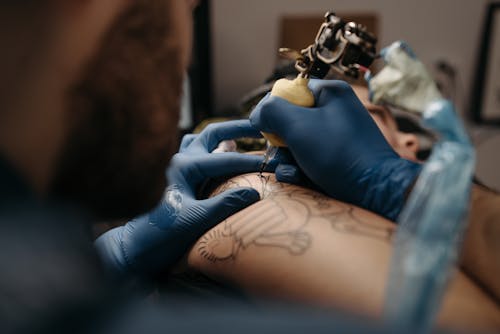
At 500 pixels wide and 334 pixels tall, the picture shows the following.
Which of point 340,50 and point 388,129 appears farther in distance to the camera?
point 388,129

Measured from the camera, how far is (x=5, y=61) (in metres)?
0.49

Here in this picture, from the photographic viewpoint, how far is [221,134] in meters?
1.17

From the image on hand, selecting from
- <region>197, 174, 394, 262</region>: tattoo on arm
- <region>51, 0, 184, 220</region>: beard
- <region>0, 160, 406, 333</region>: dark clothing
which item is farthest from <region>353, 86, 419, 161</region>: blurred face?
<region>0, 160, 406, 333</region>: dark clothing

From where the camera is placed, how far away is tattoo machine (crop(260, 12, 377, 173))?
0.82 meters

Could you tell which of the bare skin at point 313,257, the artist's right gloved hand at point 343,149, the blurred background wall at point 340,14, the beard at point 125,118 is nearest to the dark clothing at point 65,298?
the beard at point 125,118

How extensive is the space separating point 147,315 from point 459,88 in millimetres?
2673

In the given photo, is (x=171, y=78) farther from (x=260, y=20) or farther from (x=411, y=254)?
(x=260, y=20)

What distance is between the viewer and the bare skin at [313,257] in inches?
26.5

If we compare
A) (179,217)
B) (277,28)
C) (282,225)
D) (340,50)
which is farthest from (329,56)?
(277,28)

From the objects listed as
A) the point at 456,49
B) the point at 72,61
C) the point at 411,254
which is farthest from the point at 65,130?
the point at 456,49

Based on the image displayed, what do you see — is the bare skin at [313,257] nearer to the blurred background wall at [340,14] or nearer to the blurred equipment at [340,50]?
the blurred equipment at [340,50]

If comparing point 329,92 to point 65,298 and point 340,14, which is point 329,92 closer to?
point 65,298

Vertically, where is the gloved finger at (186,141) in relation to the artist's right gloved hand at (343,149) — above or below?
below

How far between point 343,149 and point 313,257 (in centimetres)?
21
